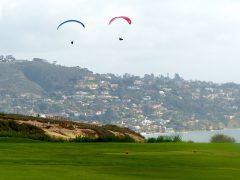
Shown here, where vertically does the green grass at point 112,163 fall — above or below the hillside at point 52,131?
below

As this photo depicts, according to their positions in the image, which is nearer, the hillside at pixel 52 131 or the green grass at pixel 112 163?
the green grass at pixel 112 163

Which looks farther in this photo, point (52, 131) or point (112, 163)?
point (52, 131)

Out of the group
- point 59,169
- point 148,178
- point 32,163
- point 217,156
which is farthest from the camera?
point 217,156

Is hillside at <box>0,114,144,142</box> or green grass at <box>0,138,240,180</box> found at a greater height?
hillside at <box>0,114,144,142</box>

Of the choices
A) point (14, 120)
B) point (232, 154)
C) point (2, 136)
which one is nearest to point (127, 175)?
point (232, 154)

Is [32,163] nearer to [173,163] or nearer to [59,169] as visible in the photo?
[59,169]

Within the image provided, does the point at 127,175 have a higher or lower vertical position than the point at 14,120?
lower

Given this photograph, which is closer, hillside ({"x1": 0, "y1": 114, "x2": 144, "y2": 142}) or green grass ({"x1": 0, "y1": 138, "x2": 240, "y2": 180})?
green grass ({"x1": 0, "y1": 138, "x2": 240, "y2": 180})

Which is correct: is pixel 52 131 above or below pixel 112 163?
above
